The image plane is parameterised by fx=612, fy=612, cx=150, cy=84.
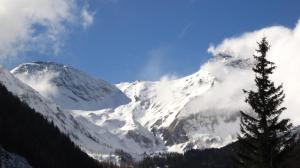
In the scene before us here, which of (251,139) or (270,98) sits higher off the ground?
(270,98)

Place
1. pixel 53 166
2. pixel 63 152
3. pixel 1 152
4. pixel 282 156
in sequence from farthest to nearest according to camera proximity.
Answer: pixel 63 152
pixel 53 166
pixel 1 152
pixel 282 156

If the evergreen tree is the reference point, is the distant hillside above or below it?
above

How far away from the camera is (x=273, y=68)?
46250mm

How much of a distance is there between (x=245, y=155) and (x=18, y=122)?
128588 mm

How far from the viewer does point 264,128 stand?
149 ft

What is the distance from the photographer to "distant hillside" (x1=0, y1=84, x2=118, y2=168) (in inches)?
5600

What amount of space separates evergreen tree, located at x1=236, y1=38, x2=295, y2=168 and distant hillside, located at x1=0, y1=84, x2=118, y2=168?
9362 centimetres

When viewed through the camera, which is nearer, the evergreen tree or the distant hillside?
the evergreen tree

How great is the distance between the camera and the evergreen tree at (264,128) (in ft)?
146

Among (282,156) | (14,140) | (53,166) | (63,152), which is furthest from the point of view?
(63,152)

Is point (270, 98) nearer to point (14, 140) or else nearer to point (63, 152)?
point (14, 140)

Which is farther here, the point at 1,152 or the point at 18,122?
Answer: the point at 18,122

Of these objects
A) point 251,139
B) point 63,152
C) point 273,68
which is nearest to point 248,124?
point 251,139

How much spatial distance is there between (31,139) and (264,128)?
123330 millimetres
